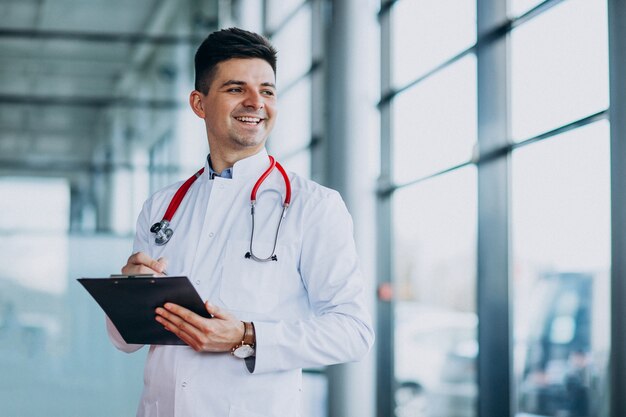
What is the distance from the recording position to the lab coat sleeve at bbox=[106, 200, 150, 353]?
2.17m

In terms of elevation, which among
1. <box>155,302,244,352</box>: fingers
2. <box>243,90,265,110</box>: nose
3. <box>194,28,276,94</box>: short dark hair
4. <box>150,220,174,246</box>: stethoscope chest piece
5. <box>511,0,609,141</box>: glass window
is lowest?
<box>155,302,244,352</box>: fingers

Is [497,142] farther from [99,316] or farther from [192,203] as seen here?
[99,316]

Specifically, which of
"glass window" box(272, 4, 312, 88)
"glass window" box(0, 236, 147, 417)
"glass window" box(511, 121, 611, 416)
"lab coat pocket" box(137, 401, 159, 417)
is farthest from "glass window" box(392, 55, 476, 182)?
"lab coat pocket" box(137, 401, 159, 417)

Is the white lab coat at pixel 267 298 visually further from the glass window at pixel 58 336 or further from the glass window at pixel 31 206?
the glass window at pixel 31 206

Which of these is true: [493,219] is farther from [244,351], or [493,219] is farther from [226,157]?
[244,351]

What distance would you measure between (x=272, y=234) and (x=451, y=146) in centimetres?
307

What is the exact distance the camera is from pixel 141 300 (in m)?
1.84

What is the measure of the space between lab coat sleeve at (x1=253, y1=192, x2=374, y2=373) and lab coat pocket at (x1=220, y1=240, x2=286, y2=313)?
7 centimetres

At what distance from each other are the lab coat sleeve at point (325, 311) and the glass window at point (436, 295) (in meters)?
2.78

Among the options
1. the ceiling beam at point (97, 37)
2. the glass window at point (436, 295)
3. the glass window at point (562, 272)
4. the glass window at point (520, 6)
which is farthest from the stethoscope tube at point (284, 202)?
the ceiling beam at point (97, 37)

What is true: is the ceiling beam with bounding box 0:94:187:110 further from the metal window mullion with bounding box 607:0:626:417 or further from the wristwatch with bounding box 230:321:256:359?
the wristwatch with bounding box 230:321:256:359

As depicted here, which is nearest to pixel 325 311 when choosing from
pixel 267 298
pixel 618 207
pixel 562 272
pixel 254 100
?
pixel 267 298

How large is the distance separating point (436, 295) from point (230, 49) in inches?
133

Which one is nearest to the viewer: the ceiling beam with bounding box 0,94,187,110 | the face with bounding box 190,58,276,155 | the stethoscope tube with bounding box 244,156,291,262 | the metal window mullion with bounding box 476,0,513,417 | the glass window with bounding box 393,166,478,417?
the stethoscope tube with bounding box 244,156,291,262
